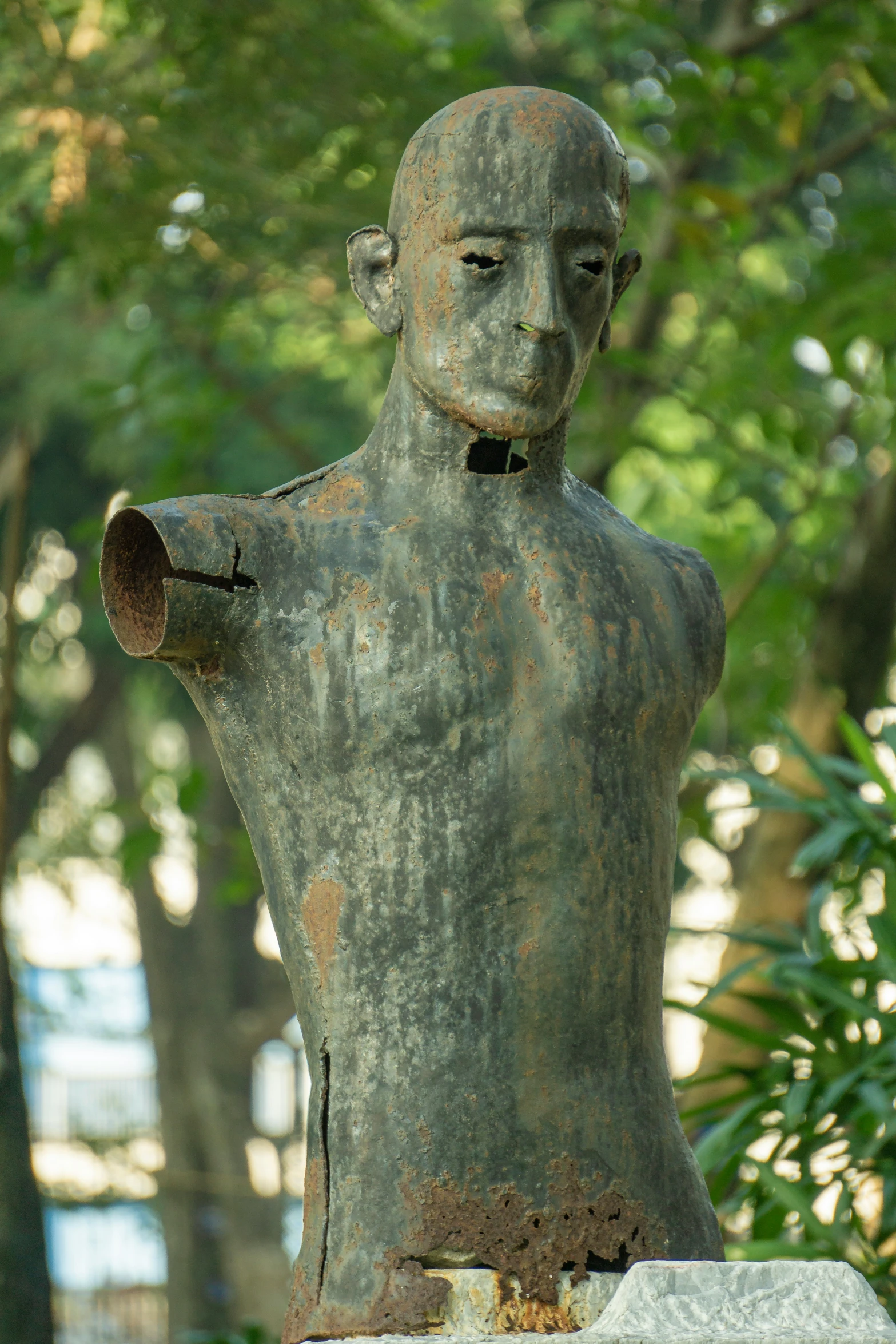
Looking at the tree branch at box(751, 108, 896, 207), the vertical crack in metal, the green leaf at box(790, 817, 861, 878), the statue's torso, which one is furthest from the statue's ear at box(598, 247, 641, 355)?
the tree branch at box(751, 108, 896, 207)

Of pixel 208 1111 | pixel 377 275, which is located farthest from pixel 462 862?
pixel 208 1111

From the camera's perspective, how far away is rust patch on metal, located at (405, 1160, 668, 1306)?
94.1 inches

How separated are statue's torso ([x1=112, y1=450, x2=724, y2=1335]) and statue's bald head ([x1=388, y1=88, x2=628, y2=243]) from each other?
0.41 m

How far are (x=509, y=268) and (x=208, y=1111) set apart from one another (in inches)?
312

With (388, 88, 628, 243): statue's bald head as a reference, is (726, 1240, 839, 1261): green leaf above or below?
below

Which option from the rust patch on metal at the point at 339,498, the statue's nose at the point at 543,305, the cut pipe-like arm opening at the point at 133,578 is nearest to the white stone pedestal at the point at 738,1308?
the cut pipe-like arm opening at the point at 133,578

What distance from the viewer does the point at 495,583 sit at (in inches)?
102

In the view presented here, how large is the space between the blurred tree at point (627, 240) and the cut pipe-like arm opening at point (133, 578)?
3.27 meters

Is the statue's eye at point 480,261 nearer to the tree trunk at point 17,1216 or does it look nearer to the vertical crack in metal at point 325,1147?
the vertical crack in metal at point 325,1147

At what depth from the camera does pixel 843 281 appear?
5785 millimetres

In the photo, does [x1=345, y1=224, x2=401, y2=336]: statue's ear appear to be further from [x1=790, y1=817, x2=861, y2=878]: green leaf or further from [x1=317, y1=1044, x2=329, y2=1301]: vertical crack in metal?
[x1=790, y1=817, x2=861, y2=878]: green leaf

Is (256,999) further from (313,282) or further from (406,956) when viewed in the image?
(406,956)

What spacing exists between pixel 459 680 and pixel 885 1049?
7.85 feet

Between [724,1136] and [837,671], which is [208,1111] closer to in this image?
[837,671]
